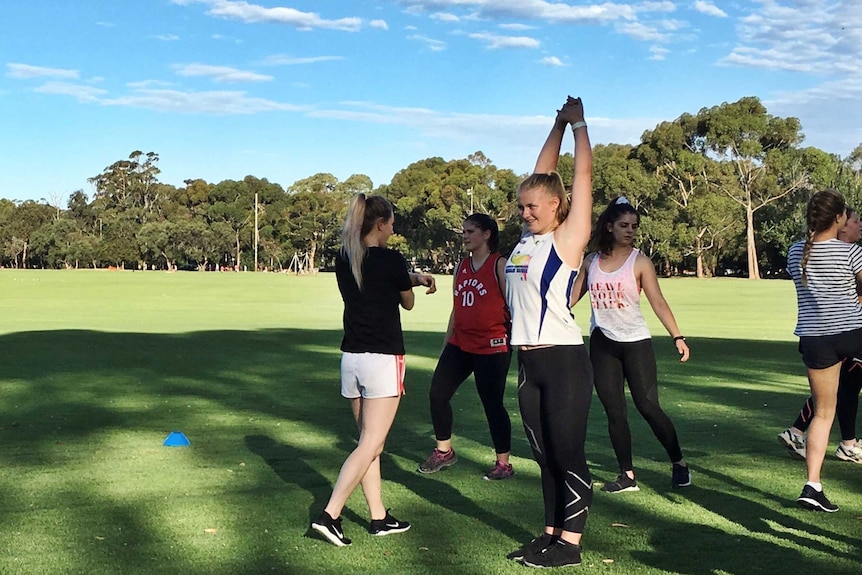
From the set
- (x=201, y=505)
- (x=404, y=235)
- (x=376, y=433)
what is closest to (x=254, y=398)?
(x=201, y=505)

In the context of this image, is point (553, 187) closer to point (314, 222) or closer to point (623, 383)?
point (623, 383)

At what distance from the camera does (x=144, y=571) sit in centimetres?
510

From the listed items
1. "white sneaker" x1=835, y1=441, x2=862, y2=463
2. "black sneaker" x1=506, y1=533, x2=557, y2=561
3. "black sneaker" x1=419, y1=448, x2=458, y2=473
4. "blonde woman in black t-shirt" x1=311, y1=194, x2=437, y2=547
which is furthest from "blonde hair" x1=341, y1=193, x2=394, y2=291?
"white sneaker" x1=835, y1=441, x2=862, y2=463

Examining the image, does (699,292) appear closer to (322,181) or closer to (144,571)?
(144,571)

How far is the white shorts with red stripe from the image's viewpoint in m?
5.66

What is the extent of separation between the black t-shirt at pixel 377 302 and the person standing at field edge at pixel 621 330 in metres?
1.64

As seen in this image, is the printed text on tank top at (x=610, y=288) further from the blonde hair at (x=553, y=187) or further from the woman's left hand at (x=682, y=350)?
the blonde hair at (x=553, y=187)

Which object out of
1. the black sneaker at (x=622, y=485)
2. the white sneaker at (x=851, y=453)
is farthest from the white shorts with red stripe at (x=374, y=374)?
the white sneaker at (x=851, y=453)

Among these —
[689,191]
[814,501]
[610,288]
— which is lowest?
[814,501]

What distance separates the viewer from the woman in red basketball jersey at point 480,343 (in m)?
7.55

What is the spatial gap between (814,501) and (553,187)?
287 centimetres

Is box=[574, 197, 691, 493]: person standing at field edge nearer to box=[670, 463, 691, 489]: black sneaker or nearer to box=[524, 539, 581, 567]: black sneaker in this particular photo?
box=[670, 463, 691, 489]: black sneaker

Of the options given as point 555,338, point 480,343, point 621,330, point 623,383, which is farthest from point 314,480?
point 555,338

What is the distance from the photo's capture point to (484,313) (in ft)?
24.7
